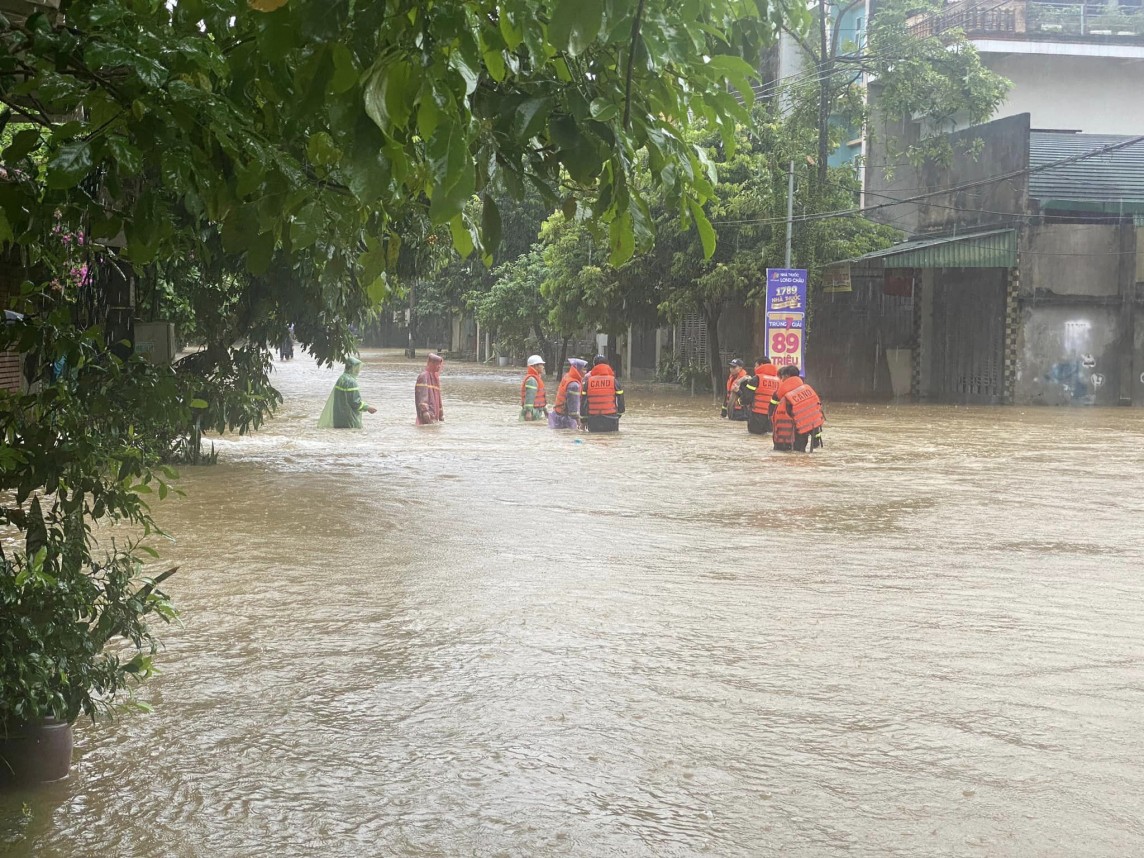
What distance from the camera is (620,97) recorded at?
3.37m

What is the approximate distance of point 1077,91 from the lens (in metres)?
40.8

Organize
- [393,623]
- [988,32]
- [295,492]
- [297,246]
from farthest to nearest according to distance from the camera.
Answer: [988,32]
[295,492]
[393,623]
[297,246]

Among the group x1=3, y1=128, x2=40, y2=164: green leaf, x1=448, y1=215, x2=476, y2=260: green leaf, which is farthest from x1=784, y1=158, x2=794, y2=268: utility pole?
x1=448, y1=215, x2=476, y2=260: green leaf

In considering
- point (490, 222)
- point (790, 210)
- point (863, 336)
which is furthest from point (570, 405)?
point (490, 222)

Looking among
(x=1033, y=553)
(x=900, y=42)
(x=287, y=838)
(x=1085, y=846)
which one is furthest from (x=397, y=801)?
(x=900, y=42)

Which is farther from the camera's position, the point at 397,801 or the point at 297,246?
the point at 397,801

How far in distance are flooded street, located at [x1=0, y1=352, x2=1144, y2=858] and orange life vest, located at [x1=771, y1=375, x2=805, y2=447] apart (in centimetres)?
477

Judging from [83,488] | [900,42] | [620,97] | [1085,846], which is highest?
[900,42]

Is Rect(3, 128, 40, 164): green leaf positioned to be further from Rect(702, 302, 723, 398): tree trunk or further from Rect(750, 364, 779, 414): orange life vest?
Rect(702, 302, 723, 398): tree trunk

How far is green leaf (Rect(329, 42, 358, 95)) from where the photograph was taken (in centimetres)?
279

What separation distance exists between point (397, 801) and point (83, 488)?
5.46 ft

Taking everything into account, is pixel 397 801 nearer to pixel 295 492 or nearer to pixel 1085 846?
pixel 1085 846

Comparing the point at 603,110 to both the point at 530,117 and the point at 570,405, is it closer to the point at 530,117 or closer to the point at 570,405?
the point at 530,117

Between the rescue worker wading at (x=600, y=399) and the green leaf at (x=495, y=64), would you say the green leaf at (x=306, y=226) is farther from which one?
the rescue worker wading at (x=600, y=399)
